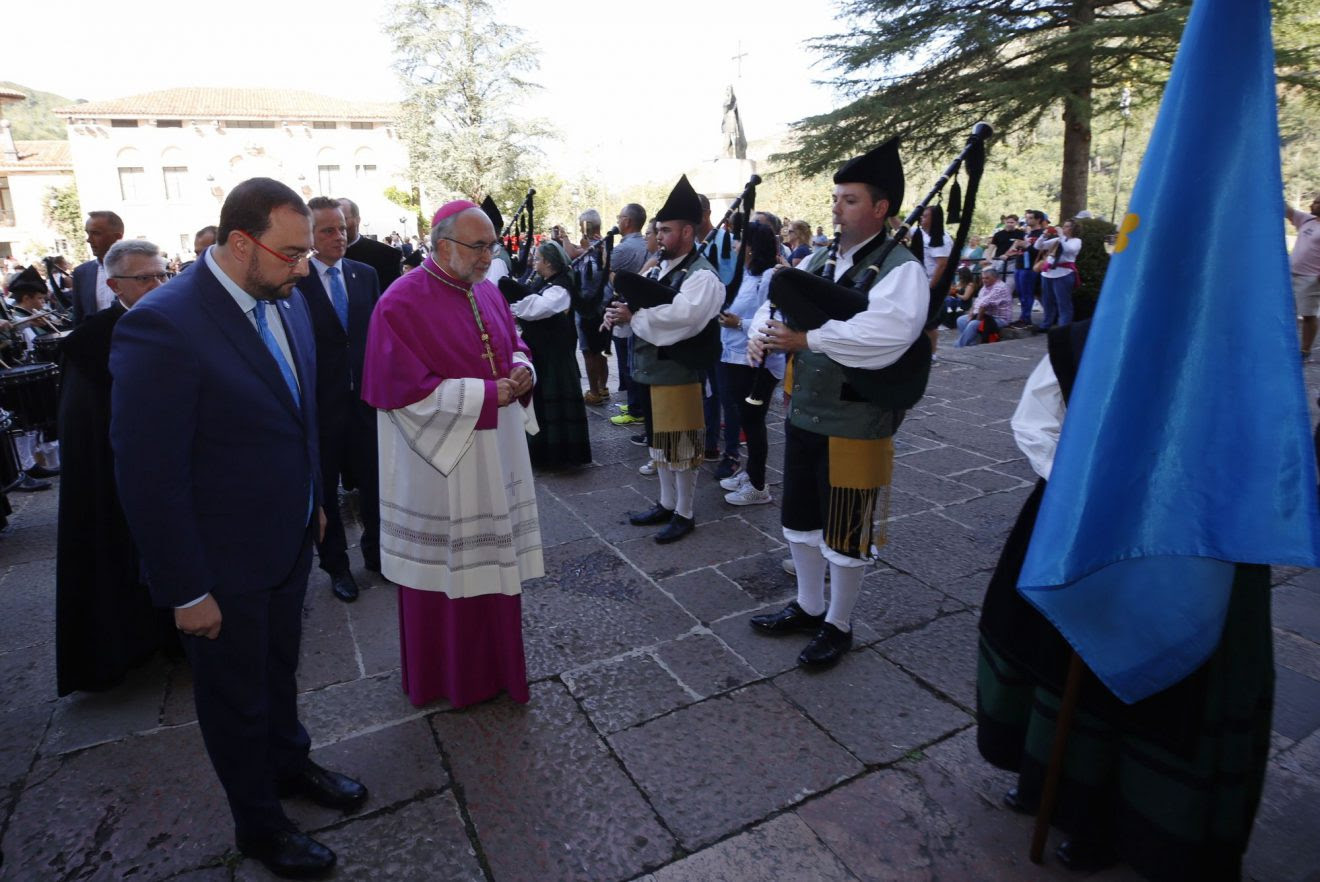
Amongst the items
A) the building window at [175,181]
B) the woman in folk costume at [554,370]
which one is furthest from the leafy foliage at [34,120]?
the woman in folk costume at [554,370]

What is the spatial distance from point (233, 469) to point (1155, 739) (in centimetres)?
233

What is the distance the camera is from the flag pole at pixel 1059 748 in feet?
5.91

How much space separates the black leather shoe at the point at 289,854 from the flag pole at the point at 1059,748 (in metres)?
1.93

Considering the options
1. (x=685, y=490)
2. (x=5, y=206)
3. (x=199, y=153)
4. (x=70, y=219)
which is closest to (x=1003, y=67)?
(x=685, y=490)

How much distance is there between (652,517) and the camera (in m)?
4.66

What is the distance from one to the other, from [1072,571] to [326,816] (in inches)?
88.6

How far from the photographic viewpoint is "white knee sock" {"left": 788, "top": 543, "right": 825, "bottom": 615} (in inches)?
126

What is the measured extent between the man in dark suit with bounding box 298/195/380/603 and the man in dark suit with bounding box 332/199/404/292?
72 cm

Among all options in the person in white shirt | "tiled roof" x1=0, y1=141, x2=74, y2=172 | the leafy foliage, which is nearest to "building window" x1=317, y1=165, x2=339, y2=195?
"tiled roof" x1=0, y1=141, x2=74, y2=172

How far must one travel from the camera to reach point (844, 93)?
58.1 feet

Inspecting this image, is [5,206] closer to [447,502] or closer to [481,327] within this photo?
[481,327]

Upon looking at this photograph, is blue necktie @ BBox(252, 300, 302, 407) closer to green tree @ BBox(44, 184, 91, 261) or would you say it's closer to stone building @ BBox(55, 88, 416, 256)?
stone building @ BBox(55, 88, 416, 256)

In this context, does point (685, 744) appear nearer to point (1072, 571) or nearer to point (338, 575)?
point (1072, 571)

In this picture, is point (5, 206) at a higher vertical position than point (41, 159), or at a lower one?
lower
